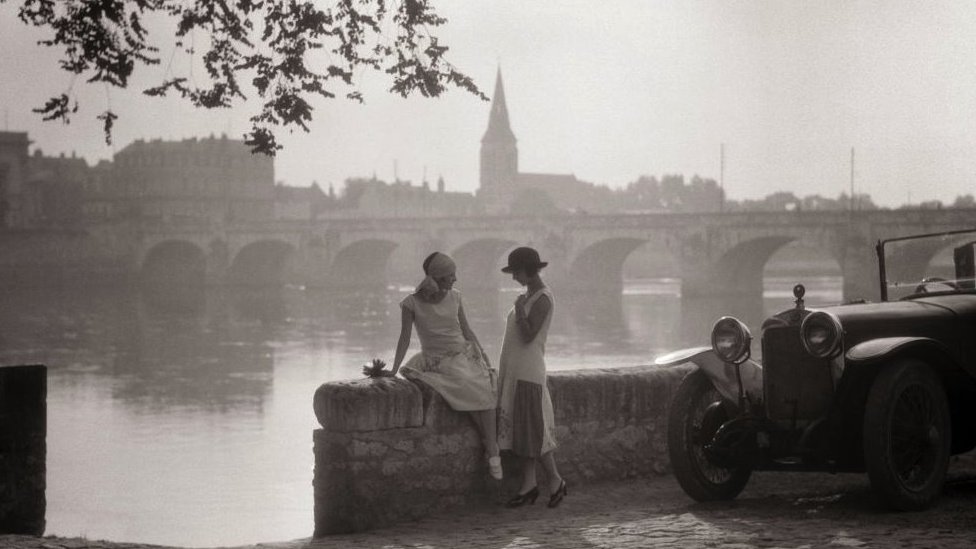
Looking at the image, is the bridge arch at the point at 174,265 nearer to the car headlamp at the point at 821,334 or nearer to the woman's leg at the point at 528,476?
the woman's leg at the point at 528,476

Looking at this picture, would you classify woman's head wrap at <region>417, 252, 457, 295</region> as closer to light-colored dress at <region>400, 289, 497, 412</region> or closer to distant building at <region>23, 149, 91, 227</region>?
light-colored dress at <region>400, 289, 497, 412</region>

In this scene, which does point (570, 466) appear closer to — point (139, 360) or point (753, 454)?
point (753, 454)

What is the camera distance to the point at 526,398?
20.8 ft

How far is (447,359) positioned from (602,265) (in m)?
61.4

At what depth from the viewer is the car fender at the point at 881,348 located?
584cm

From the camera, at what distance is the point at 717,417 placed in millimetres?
6379

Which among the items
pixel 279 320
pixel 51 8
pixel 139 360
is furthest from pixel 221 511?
pixel 279 320

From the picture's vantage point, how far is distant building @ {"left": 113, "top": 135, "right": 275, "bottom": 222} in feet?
348

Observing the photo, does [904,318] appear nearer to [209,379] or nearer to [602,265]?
[209,379]

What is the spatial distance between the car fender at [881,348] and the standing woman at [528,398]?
1447 millimetres

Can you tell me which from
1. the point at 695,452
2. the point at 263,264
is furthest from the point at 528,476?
the point at 263,264

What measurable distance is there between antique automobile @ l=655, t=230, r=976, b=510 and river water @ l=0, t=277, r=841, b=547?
808 centimetres

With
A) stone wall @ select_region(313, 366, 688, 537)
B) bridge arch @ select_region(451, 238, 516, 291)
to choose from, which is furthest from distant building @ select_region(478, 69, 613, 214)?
stone wall @ select_region(313, 366, 688, 537)

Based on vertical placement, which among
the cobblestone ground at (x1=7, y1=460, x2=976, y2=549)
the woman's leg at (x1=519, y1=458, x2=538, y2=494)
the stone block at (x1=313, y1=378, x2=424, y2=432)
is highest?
the stone block at (x1=313, y1=378, x2=424, y2=432)
